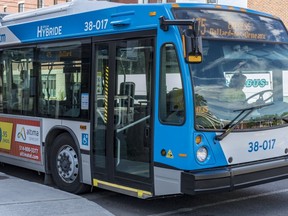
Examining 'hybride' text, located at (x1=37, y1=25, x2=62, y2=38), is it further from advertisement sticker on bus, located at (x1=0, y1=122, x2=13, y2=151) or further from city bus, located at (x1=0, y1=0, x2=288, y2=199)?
advertisement sticker on bus, located at (x1=0, y1=122, x2=13, y2=151)

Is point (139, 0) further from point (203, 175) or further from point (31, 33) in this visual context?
point (203, 175)

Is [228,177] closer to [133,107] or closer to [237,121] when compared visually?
[237,121]

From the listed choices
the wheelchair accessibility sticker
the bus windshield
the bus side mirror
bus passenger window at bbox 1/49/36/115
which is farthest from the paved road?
the bus side mirror

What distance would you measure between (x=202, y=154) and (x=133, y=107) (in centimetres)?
122

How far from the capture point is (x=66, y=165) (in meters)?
7.30

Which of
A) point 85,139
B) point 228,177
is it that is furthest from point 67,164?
point 228,177

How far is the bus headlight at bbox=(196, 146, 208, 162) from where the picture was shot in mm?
5456

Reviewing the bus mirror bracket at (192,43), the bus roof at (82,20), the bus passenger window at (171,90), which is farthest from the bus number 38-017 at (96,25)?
the bus mirror bracket at (192,43)

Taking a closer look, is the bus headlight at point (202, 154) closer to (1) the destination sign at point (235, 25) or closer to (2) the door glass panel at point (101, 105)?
(1) the destination sign at point (235, 25)

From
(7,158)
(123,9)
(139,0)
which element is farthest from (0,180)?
(139,0)

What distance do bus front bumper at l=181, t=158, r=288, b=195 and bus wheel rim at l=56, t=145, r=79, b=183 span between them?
2270 mm

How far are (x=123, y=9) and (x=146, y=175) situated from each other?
225 cm

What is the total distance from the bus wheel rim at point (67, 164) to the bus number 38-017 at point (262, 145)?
105 inches

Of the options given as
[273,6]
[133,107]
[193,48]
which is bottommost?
[133,107]
